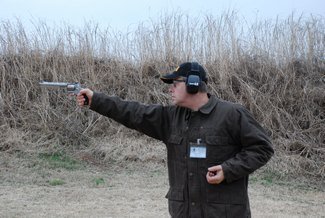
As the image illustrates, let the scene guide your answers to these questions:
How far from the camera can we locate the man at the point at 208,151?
3.01m

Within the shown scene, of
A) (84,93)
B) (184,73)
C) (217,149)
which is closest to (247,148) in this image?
(217,149)

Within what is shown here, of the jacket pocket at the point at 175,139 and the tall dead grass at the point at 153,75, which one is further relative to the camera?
the tall dead grass at the point at 153,75

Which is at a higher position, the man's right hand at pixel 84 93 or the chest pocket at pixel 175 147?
the man's right hand at pixel 84 93

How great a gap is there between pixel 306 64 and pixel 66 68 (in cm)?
538

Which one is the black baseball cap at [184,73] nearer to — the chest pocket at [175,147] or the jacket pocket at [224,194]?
the chest pocket at [175,147]

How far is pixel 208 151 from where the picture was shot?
3.06 meters

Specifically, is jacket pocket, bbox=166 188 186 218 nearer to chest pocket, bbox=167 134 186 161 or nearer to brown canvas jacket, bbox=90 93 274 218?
brown canvas jacket, bbox=90 93 274 218

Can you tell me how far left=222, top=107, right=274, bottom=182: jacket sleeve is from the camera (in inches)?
117

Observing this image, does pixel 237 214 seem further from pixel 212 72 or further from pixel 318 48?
pixel 318 48

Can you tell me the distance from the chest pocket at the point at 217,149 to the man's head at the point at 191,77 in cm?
33

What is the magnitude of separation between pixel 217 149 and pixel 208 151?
59 millimetres

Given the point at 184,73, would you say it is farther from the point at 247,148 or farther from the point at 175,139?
the point at 247,148

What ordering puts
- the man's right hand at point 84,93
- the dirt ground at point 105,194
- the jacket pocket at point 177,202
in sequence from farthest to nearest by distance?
the dirt ground at point 105,194 → the man's right hand at point 84,93 → the jacket pocket at point 177,202

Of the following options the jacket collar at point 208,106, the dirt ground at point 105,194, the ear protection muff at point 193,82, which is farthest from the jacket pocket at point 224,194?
the dirt ground at point 105,194
